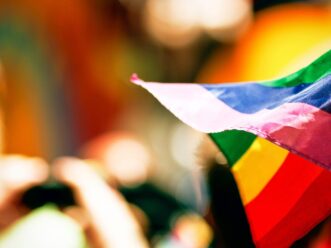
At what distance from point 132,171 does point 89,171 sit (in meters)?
0.26

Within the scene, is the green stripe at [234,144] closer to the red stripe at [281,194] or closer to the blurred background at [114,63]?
the red stripe at [281,194]

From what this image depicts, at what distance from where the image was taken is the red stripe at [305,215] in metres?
0.64

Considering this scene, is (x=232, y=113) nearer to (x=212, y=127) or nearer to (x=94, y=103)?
(x=212, y=127)

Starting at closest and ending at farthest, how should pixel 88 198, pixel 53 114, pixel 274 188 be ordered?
pixel 274 188
pixel 88 198
pixel 53 114

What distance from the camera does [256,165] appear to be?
72 centimetres

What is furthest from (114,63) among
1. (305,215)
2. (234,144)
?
(305,215)

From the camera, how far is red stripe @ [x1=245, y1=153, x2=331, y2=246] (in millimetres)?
667

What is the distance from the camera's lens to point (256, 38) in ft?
7.51

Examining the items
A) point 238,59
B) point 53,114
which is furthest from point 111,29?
point 238,59

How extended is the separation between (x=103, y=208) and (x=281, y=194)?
1.85 ft

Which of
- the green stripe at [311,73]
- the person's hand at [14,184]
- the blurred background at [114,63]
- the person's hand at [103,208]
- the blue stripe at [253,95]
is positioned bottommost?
the blurred background at [114,63]

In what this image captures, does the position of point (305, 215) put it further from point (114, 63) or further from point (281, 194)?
point (114, 63)

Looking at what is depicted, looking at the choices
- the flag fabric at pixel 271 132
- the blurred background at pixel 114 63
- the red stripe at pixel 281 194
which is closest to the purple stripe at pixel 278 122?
the flag fabric at pixel 271 132

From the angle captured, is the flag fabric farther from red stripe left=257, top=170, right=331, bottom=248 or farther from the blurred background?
the blurred background
